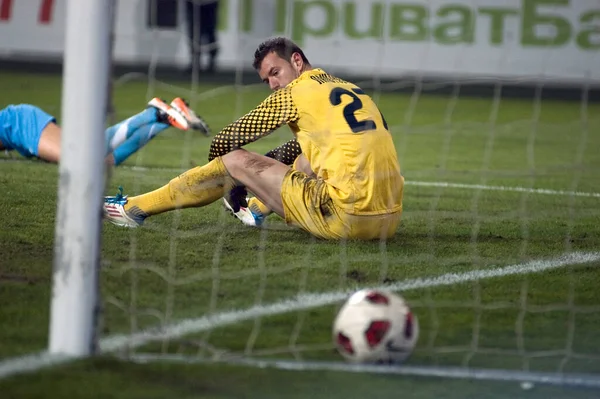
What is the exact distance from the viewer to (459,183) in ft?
26.0

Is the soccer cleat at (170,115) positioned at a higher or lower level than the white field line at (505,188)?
higher

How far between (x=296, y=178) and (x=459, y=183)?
9.11 feet

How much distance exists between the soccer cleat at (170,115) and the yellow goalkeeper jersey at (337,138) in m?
0.98

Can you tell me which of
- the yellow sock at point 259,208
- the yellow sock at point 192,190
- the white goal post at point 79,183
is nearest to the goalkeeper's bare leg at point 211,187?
the yellow sock at point 192,190

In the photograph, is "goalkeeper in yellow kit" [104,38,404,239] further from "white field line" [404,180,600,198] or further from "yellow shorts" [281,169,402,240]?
"white field line" [404,180,600,198]

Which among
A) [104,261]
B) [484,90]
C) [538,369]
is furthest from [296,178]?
[484,90]

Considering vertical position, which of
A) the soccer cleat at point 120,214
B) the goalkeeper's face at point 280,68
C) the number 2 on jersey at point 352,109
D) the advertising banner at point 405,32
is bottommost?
the advertising banner at point 405,32

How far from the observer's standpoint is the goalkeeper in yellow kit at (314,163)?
533 cm

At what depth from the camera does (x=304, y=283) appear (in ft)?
15.2

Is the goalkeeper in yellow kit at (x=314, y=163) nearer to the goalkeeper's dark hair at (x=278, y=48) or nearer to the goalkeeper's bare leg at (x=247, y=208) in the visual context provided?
the goalkeeper's dark hair at (x=278, y=48)

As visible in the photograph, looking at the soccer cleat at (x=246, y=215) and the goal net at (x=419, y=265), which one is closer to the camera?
the goal net at (x=419, y=265)

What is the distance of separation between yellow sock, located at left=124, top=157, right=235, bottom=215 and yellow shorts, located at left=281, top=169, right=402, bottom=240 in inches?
13.3

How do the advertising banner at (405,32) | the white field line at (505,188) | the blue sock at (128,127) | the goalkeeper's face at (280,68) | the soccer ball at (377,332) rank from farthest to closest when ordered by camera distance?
the advertising banner at (405,32), the white field line at (505,188), the blue sock at (128,127), the goalkeeper's face at (280,68), the soccer ball at (377,332)

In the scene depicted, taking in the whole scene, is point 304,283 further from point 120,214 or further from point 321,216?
point 120,214
